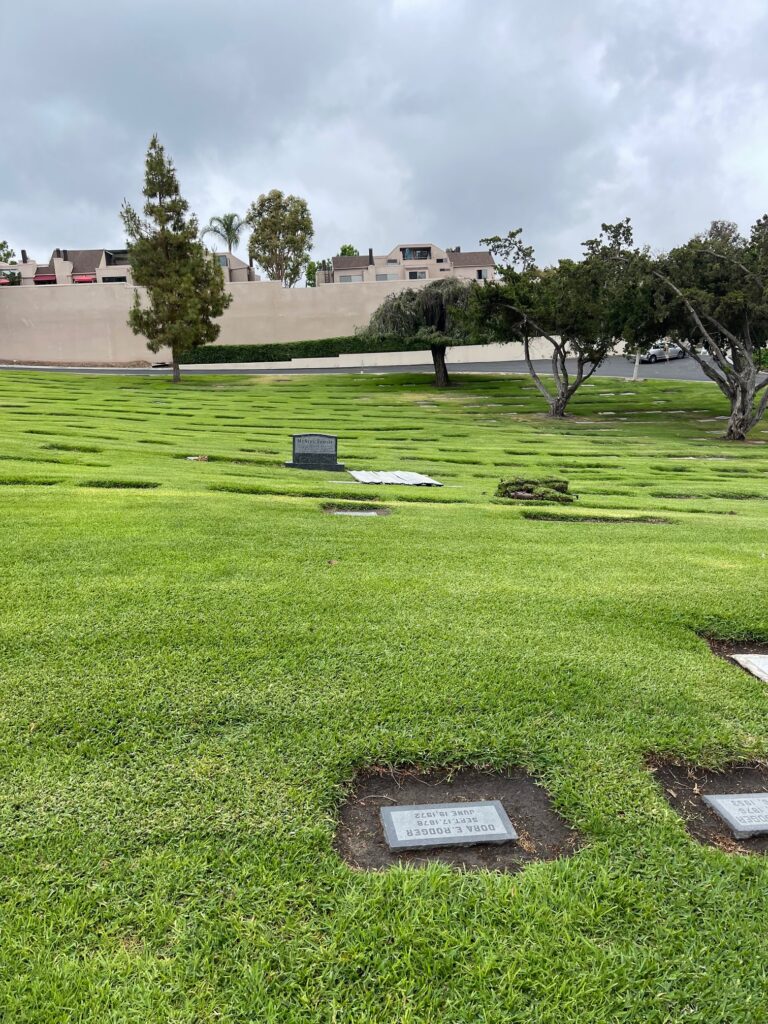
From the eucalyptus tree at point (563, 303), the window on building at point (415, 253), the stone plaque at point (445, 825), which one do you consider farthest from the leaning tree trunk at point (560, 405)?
the window on building at point (415, 253)

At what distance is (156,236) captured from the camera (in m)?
35.8

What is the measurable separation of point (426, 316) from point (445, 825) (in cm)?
3640

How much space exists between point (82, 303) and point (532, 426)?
41.9m

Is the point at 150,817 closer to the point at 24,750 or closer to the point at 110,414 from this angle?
the point at 24,750

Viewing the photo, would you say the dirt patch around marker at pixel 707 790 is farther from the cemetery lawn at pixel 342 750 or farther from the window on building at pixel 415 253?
the window on building at pixel 415 253

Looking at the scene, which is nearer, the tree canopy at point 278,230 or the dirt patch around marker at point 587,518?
the dirt patch around marker at point 587,518

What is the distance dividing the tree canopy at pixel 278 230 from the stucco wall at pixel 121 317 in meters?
17.7

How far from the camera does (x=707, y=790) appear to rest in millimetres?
2949

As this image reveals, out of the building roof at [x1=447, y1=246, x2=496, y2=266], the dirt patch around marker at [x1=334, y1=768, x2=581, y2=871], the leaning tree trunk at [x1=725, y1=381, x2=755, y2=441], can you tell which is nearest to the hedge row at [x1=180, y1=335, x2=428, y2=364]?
the leaning tree trunk at [x1=725, y1=381, x2=755, y2=441]

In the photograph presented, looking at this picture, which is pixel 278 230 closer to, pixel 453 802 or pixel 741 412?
pixel 741 412

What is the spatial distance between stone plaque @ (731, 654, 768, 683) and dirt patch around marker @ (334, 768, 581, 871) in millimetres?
1972

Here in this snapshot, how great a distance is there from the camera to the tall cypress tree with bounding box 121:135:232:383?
35.5m

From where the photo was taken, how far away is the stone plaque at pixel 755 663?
4.02 m

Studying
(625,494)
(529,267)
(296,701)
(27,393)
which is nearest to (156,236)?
(27,393)
